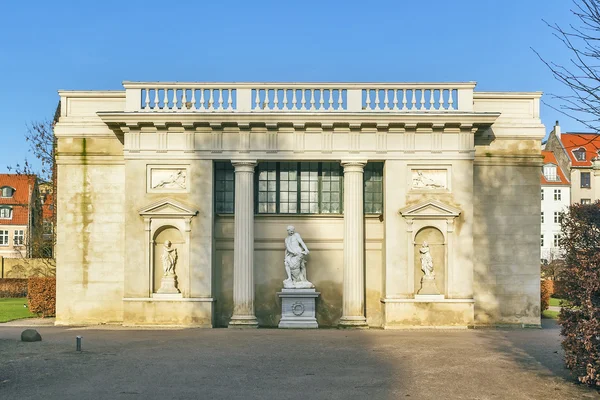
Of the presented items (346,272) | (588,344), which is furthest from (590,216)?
(346,272)

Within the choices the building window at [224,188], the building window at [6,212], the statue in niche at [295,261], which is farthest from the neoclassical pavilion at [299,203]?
the building window at [6,212]

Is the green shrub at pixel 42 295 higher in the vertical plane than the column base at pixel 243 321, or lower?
higher

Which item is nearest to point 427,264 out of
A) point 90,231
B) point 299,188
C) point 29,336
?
point 299,188

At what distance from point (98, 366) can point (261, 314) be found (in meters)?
11.6

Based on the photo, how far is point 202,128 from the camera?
86.6 feet

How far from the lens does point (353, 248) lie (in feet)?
86.8

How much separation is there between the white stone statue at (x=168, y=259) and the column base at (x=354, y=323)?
639 cm

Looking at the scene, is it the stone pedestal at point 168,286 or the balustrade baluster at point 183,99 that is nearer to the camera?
the stone pedestal at point 168,286

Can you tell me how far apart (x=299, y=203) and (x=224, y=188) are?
2907 mm

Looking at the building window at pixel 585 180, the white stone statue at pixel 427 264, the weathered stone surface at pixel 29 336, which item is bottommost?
the weathered stone surface at pixel 29 336

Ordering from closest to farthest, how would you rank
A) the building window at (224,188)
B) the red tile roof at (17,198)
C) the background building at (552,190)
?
1. the building window at (224,188)
2. the background building at (552,190)
3. the red tile roof at (17,198)

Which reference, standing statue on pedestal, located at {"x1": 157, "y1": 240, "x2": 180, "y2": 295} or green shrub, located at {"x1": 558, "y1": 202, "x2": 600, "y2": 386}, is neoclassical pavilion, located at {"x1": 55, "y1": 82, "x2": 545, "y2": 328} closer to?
standing statue on pedestal, located at {"x1": 157, "y1": 240, "x2": 180, "y2": 295}

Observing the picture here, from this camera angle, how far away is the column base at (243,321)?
26.0m

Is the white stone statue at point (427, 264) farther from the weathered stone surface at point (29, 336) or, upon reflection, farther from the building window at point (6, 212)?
the building window at point (6, 212)
